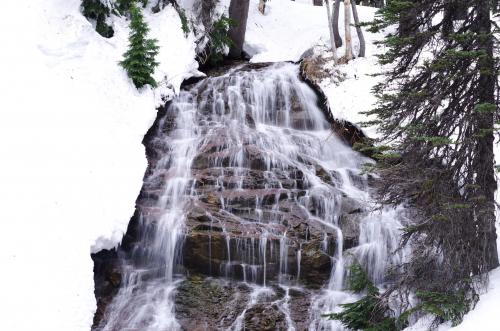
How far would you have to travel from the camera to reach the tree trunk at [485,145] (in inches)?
286

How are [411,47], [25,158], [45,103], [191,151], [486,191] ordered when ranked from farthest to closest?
[191,151]
[45,103]
[25,158]
[411,47]
[486,191]

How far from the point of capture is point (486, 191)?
25.0 ft

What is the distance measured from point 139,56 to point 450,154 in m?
9.22

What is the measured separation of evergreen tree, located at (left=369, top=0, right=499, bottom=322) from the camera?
7.22 meters

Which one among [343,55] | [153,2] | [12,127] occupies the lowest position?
[12,127]

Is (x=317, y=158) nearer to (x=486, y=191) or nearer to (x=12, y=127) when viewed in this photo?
(x=486, y=191)

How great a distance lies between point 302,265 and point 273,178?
8.65 ft

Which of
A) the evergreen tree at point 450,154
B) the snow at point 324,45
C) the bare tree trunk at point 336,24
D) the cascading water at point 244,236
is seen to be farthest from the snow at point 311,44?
the evergreen tree at point 450,154

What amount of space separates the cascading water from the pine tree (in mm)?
1766

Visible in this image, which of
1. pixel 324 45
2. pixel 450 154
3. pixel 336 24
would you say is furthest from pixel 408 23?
pixel 336 24

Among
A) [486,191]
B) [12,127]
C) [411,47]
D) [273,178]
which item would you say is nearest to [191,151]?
[273,178]

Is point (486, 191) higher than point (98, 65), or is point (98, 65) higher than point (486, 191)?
point (98, 65)

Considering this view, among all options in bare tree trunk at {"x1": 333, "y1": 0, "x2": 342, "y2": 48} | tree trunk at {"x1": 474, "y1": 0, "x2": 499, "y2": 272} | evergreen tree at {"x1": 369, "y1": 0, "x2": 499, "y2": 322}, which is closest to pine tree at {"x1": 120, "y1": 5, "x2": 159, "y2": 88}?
evergreen tree at {"x1": 369, "y1": 0, "x2": 499, "y2": 322}

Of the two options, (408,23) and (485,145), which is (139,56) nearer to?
(408,23)
